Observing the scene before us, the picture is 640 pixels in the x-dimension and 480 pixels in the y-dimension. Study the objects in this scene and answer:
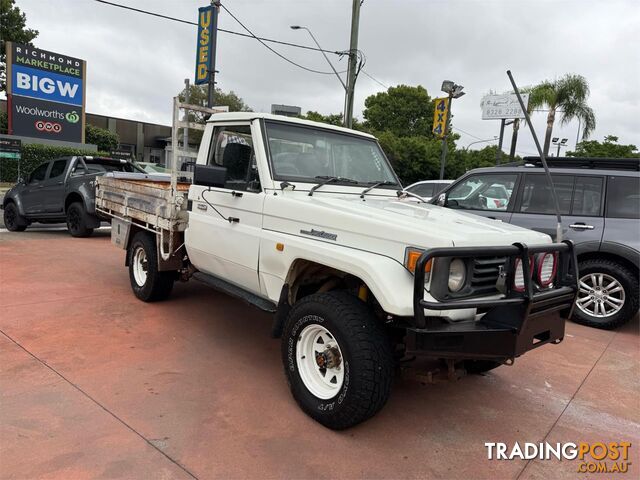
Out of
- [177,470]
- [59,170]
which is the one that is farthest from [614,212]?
[59,170]

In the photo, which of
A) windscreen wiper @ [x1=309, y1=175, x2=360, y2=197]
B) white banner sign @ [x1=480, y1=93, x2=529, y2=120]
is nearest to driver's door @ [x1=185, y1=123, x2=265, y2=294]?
windscreen wiper @ [x1=309, y1=175, x2=360, y2=197]

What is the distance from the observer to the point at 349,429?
303cm

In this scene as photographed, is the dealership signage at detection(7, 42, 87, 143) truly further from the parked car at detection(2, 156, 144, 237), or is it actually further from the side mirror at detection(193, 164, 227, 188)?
the side mirror at detection(193, 164, 227, 188)

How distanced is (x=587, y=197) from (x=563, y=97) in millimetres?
21092

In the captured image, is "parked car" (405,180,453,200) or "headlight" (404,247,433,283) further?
"parked car" (405,180,453,200)

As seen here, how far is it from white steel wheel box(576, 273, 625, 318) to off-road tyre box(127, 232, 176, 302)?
15.9ft

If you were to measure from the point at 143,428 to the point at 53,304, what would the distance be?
9.71 ft

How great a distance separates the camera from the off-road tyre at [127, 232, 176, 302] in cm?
519

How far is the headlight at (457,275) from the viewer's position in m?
2.73

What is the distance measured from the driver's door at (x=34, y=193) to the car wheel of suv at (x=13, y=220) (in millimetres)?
228

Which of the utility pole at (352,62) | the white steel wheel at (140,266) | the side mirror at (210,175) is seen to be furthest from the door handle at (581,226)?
the utility pole at (352,62)

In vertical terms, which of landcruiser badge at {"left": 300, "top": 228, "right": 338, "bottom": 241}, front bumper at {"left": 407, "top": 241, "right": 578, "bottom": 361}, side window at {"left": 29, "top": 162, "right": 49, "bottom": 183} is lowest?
front bumper at {"left": 407, "top": 241, "right": 578, "bottom": 361}

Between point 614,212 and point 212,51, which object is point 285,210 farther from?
point 212,51

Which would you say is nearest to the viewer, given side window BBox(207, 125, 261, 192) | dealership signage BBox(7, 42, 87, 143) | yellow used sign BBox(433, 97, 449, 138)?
side window BBox(207, 125, 261, 192)
